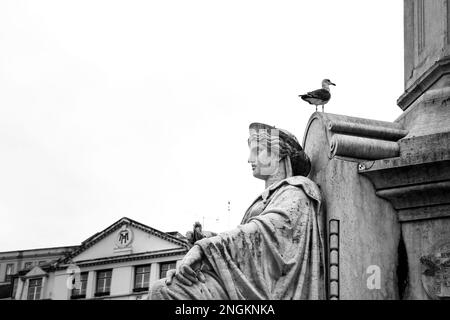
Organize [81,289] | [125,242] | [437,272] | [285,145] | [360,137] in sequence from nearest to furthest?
[437,272], [360,137], [285,145], [125,242], [81,289]

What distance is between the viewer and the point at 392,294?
477 inches

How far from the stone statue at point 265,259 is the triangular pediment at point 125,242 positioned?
138ft

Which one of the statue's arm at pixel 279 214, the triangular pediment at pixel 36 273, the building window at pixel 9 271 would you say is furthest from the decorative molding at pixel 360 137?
the building window at pixel 9 271

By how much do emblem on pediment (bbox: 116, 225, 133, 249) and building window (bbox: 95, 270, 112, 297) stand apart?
5.66 ft

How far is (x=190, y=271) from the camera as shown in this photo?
1166 centimetres

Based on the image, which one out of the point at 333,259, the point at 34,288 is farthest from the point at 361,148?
the point at 34,288

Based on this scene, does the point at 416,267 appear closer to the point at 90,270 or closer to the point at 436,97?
the point at 436,97

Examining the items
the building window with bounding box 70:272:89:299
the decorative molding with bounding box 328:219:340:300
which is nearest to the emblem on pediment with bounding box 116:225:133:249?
the building window with bounding box 70:272:89:299

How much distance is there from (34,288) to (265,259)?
56134 mm

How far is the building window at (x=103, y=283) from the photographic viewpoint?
192ft

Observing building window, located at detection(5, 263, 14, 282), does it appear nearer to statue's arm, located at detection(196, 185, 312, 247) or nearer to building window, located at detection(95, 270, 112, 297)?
building window, located at detection(95, 270, 112, 297)

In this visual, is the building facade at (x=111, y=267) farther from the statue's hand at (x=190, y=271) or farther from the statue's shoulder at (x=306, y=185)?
the statue's hand at (x=190, y=271)

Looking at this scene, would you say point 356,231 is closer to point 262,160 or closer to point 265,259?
point 265,259
